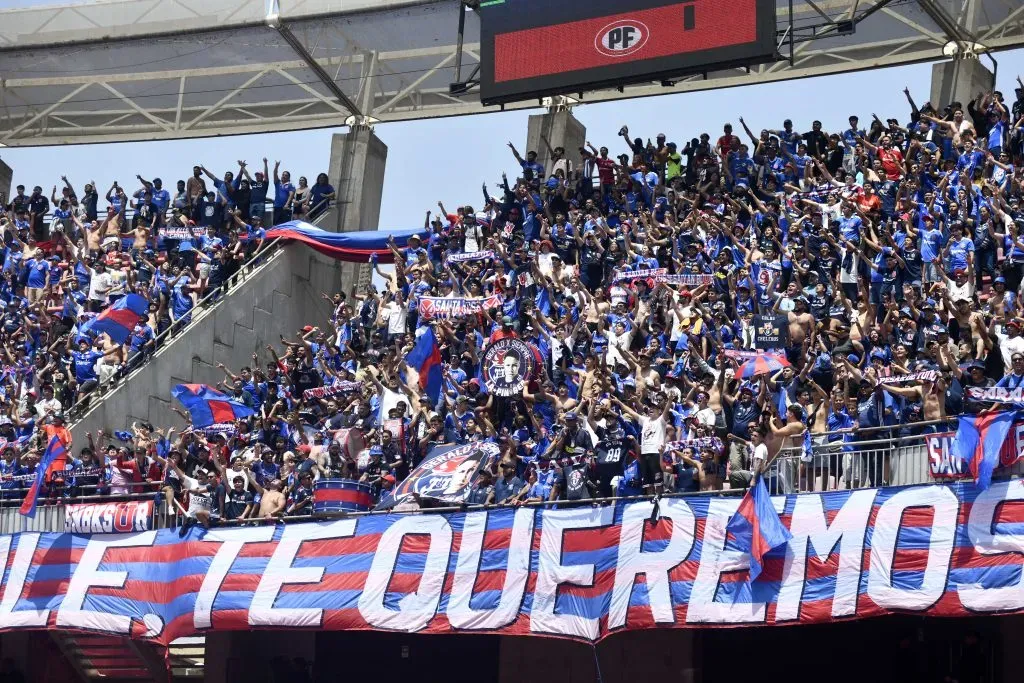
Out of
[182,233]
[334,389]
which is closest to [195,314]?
[182,233]

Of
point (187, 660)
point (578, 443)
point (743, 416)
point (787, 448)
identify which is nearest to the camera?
point (787, 448)

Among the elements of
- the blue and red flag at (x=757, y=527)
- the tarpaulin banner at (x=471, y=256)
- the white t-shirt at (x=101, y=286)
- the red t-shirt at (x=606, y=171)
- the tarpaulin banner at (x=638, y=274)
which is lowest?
the blue and red flag at (x=757, y=527)

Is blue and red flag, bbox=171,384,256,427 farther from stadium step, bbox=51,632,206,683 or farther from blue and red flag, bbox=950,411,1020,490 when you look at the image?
blue and red flag, bbox=950,411,1020,490

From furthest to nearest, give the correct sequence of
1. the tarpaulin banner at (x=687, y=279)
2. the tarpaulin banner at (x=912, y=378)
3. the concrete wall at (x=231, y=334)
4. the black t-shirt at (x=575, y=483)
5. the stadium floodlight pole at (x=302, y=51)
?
the stadium floodlight pole at (x=302, y=51) < the concrete wall at (x=231, y=334) < the tarpaulin banner at (x=687, y=279) < the black t-shirt at (x=575, y=483) < the tarpaulin banner at (x=912, y=378)

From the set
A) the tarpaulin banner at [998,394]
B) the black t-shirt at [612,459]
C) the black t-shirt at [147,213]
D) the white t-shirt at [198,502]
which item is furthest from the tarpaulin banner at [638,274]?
the black t-shirt at [147,213]

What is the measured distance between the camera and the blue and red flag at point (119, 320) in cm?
3216

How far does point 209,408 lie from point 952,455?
14017 millimetres

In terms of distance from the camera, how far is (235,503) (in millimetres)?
24812

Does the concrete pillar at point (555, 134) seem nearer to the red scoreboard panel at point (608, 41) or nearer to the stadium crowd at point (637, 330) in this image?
the stadium crowd at point (637, 330)

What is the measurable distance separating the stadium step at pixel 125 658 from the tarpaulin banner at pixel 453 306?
5.95m

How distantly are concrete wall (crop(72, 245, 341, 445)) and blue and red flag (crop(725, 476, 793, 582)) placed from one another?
13.7 m

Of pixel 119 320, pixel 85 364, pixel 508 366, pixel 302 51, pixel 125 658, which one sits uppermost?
pixel 302 51

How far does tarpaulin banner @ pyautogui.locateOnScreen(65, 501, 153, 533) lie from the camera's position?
25188 mm

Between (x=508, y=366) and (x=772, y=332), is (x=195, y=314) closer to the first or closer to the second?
(x=508, y=366)
